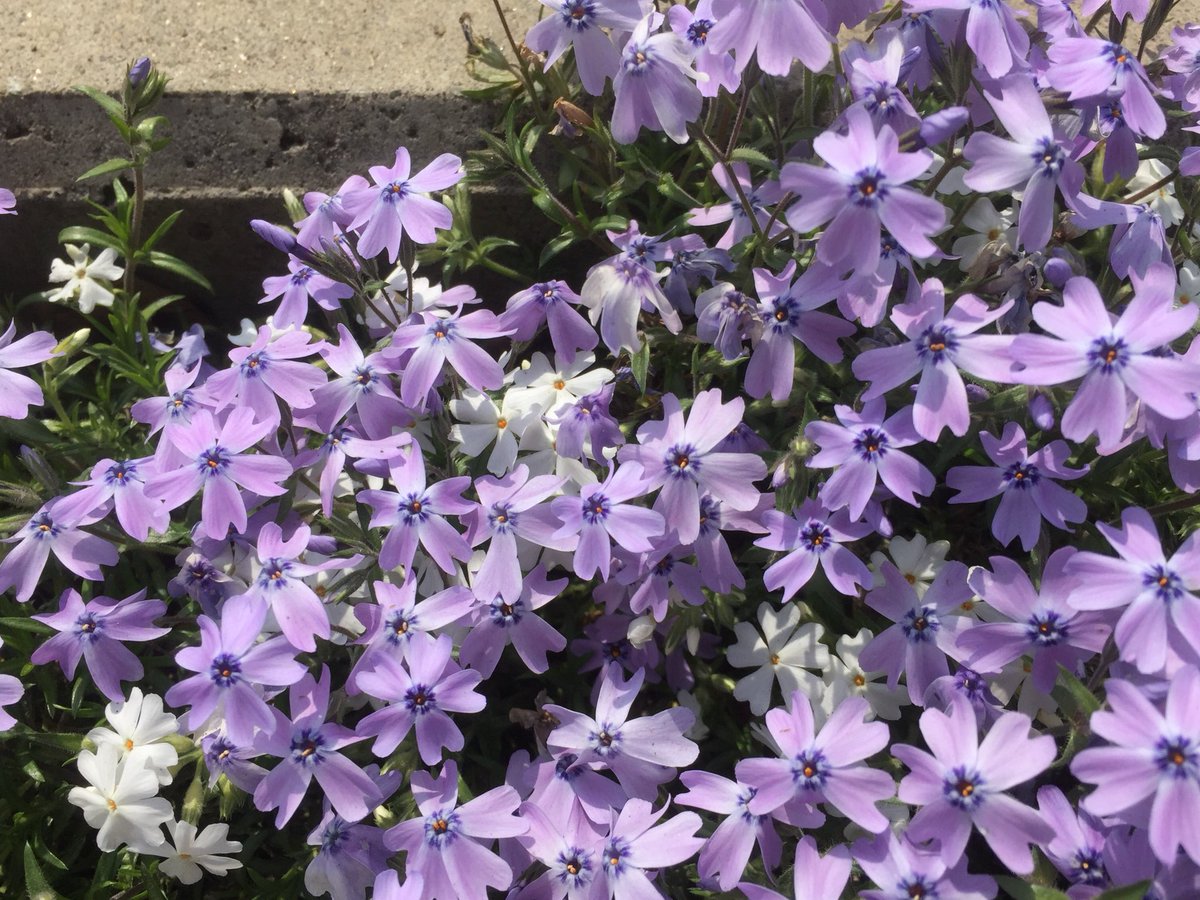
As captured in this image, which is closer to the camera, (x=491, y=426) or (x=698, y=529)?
(x=698, y=529)

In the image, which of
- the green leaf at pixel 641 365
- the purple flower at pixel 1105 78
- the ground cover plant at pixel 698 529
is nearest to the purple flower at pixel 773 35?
the ground cover plant at pixel 698 529

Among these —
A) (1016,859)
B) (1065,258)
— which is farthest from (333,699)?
(1065,258)

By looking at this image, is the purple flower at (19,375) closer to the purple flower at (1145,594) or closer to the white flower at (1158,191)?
the purple flower at (1145,594)

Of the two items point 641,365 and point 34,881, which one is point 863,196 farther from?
point 34,881

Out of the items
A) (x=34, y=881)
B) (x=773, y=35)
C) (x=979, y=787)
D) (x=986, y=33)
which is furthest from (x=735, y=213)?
(x=34, y=881)

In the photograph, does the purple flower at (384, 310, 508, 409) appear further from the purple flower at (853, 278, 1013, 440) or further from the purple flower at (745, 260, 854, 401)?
the purple flower at (853, 278, 1013, 440)

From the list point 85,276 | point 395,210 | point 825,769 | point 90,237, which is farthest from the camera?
point 85,276

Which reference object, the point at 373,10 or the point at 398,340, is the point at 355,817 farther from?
the point at 373,10
